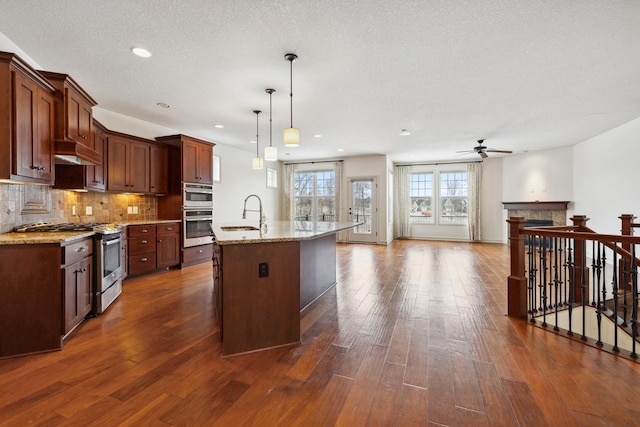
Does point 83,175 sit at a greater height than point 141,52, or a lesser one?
lesser

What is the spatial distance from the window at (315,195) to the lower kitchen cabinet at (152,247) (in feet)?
15.7

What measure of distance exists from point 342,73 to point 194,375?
3.17 meters

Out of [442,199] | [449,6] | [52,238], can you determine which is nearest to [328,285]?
[52,238]

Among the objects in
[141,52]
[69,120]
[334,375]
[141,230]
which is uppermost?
[141,52]

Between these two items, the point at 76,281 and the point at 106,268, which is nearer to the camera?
the point at 76,281

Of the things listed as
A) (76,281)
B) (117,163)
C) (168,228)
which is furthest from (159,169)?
(76,281)

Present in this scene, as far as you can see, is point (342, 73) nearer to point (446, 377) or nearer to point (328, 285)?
point (328, 285)

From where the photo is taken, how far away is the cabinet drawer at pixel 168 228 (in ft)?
15.6

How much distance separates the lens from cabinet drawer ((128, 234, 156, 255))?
4.34 m

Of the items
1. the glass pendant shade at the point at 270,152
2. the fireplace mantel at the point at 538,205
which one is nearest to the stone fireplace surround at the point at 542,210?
the fireplace mantel at the point at 538,205

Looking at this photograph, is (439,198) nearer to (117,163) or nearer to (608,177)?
(608,177)

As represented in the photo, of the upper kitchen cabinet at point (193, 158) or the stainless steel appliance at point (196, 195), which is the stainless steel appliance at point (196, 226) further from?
the upper kitchen cabinet at point (193, 158)

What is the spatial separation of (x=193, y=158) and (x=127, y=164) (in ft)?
3.51

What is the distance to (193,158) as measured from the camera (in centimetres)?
538
